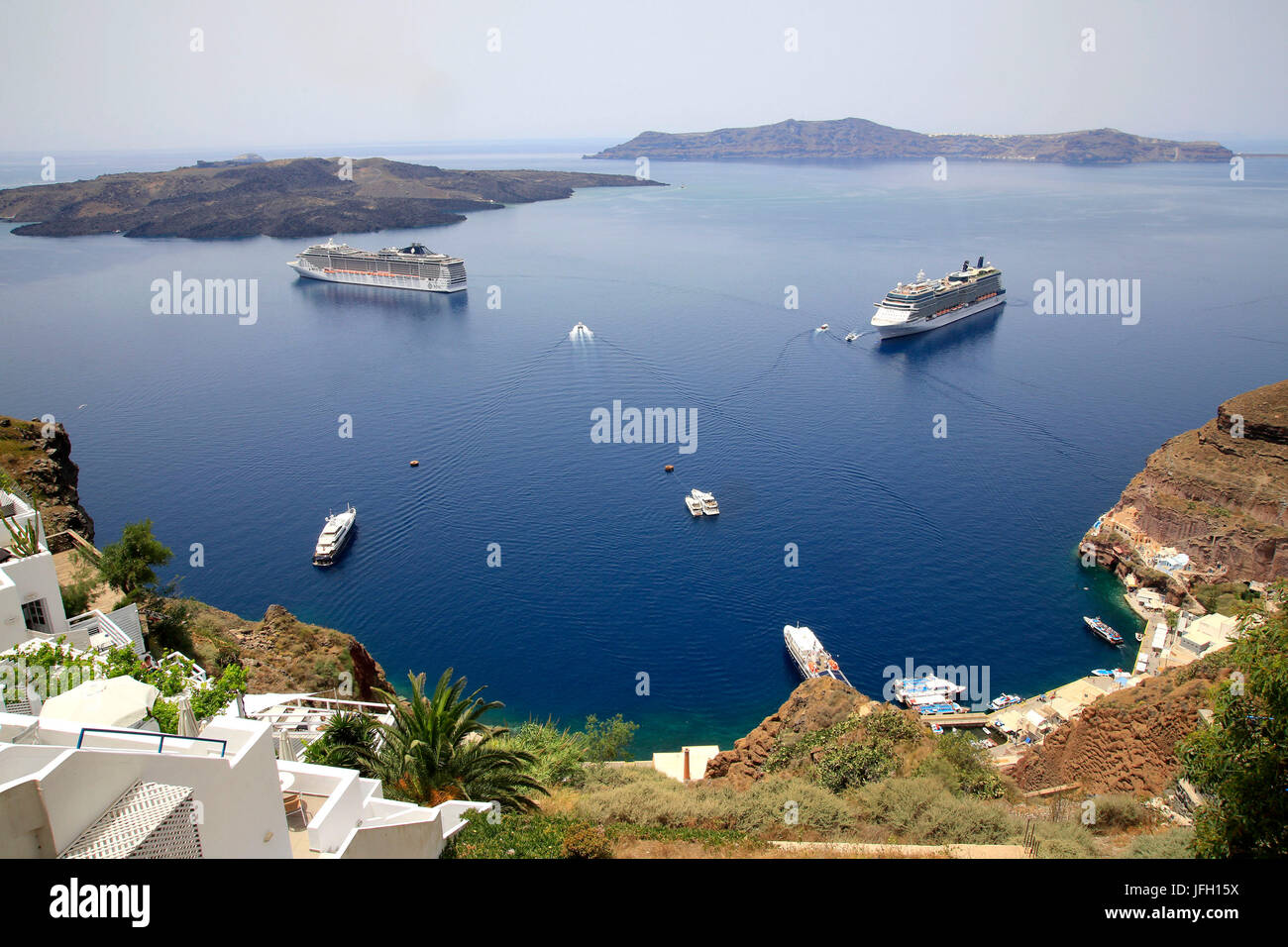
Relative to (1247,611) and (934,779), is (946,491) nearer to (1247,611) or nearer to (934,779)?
(934,779)

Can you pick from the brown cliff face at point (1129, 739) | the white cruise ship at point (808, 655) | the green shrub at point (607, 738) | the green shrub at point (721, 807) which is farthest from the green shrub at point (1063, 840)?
the white cruise ship at point (808, 655)

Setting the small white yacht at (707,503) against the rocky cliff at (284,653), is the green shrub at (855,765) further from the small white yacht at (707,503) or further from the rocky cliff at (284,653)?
the small white yacht at (707,503)

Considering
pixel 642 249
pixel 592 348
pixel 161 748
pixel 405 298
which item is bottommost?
pixel 161 748

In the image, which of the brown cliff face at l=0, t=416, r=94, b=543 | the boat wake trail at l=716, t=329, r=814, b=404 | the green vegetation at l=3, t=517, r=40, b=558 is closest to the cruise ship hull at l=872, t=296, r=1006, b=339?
the boat wake trail at l=716, t=329, r=814, b=404

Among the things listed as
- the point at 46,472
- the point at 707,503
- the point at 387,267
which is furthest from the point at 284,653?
the point at 387,267

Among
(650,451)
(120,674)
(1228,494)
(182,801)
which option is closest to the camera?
(182,801)

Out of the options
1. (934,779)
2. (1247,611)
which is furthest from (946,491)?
(1247,611)

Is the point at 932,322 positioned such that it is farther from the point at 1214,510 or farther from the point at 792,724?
the point at 792,724
